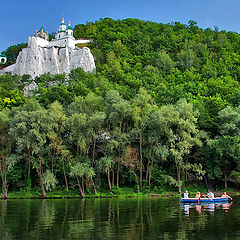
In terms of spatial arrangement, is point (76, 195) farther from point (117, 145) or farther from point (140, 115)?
point (140, 115)

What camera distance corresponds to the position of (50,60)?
8681cm

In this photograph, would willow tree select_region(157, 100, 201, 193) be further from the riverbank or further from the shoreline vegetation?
the riverbank

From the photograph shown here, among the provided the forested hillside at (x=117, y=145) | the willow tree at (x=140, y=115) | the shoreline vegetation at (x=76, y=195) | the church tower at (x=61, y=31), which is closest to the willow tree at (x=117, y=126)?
the forested hillside at (x=117, y=145)

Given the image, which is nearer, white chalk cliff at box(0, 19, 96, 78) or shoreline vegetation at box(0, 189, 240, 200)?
shoreline vegetation at box(0, 189, 240, 200)

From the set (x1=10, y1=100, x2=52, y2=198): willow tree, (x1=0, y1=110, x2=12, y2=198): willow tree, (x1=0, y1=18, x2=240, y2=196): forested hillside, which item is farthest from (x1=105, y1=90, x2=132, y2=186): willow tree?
(x1=0, y1=110, x2=12, y2=198): willow tree

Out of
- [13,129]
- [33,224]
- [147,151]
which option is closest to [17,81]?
[13,129]

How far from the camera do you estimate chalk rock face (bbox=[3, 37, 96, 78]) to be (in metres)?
85.1

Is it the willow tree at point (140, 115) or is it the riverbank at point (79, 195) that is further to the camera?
the willow tree at point (140, 115)

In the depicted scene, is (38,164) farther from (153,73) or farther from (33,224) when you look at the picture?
(153,73)

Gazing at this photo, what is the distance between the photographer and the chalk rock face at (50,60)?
8512 cm

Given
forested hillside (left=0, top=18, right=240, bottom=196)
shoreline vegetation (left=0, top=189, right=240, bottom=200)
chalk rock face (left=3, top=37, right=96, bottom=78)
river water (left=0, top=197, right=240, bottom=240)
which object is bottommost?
shoreline vegetation (left=0, top=189, right=240, bottom=200)

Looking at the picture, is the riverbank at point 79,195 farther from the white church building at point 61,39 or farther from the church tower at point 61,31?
the church tower at point 61,31

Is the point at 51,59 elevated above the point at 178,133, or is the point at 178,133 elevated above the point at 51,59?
the point at 51,59

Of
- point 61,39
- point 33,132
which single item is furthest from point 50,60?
point 33,132
